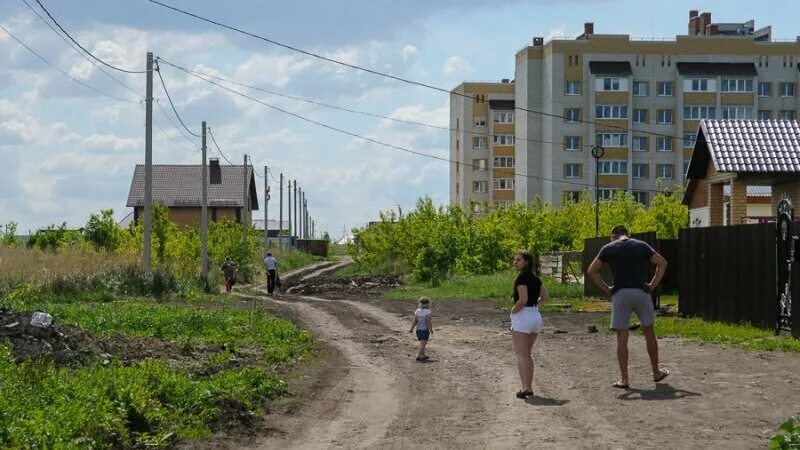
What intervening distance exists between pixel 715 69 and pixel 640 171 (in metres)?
9.72

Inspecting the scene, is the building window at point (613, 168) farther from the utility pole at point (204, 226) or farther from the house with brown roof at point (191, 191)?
the utility pole at point (204, 226)

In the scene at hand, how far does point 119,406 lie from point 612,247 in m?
6.01

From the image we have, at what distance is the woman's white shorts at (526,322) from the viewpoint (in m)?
13.6

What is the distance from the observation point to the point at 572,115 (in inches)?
3716

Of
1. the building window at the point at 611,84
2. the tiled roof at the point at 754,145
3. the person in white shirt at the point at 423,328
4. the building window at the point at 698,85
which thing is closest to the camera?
the person in white shirt at the point at 423,328

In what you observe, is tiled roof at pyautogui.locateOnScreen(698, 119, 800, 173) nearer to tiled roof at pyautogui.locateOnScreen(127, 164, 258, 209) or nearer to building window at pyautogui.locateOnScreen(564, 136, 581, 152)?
building window at pyautogui.locateOnScreen(564, 136, 581, 152)

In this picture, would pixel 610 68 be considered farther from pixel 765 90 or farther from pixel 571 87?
pixel 765 90

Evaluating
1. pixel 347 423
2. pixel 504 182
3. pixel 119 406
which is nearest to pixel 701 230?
pixel 347 423

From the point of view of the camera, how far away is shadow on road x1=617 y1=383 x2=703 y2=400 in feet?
42.4

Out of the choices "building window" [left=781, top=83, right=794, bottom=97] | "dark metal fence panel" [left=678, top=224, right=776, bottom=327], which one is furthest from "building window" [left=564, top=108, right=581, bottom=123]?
"dark metal fence panel" [left=678, top=224, right=776, bottom=327]

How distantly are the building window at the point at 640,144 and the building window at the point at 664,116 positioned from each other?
73.2 inches

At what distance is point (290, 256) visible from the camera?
8738 cm

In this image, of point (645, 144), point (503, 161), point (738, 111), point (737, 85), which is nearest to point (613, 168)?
point (645, 144)

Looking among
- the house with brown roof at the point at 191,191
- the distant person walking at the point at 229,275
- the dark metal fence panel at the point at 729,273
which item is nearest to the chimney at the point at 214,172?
the house with brown roof at the point at 191,191
